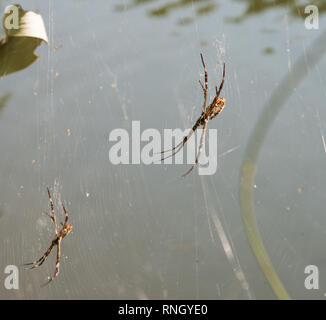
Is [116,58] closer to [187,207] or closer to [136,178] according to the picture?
[136,178]

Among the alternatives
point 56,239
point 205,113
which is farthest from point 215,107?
point 56,239

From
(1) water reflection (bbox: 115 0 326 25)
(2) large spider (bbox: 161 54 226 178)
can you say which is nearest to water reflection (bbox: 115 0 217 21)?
(1) water reflection (bbox: 115 0 326 25)

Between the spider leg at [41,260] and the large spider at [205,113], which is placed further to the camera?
the spider leg at [41,260]

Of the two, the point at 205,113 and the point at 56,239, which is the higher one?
the point at 205,113

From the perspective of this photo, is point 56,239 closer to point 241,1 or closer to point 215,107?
point 215,107

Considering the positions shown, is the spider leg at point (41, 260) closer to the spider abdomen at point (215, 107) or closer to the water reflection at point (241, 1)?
the spider abdomen at point (215, 107)

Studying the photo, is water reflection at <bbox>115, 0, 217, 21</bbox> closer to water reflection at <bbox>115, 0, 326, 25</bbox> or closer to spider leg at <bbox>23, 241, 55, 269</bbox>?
water reflection at <bbox>115, 0, 326, 25</bbox>

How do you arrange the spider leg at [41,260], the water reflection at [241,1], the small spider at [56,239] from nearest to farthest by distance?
the small spider at [56,239] → the spider leg at [41,260] → the water reflection at [241,1]

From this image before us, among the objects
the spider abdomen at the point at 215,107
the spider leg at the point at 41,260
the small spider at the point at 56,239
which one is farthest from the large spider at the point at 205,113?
the spider leg at the point at 41,260

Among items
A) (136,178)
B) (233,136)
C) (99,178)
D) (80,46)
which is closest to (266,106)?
(233,136)

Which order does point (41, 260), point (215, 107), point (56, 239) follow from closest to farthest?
1. point (215, 107)
2. point (56, 239)
3. point (41, 260)

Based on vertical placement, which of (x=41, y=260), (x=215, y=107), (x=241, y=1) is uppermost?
(x=241, y=1)
